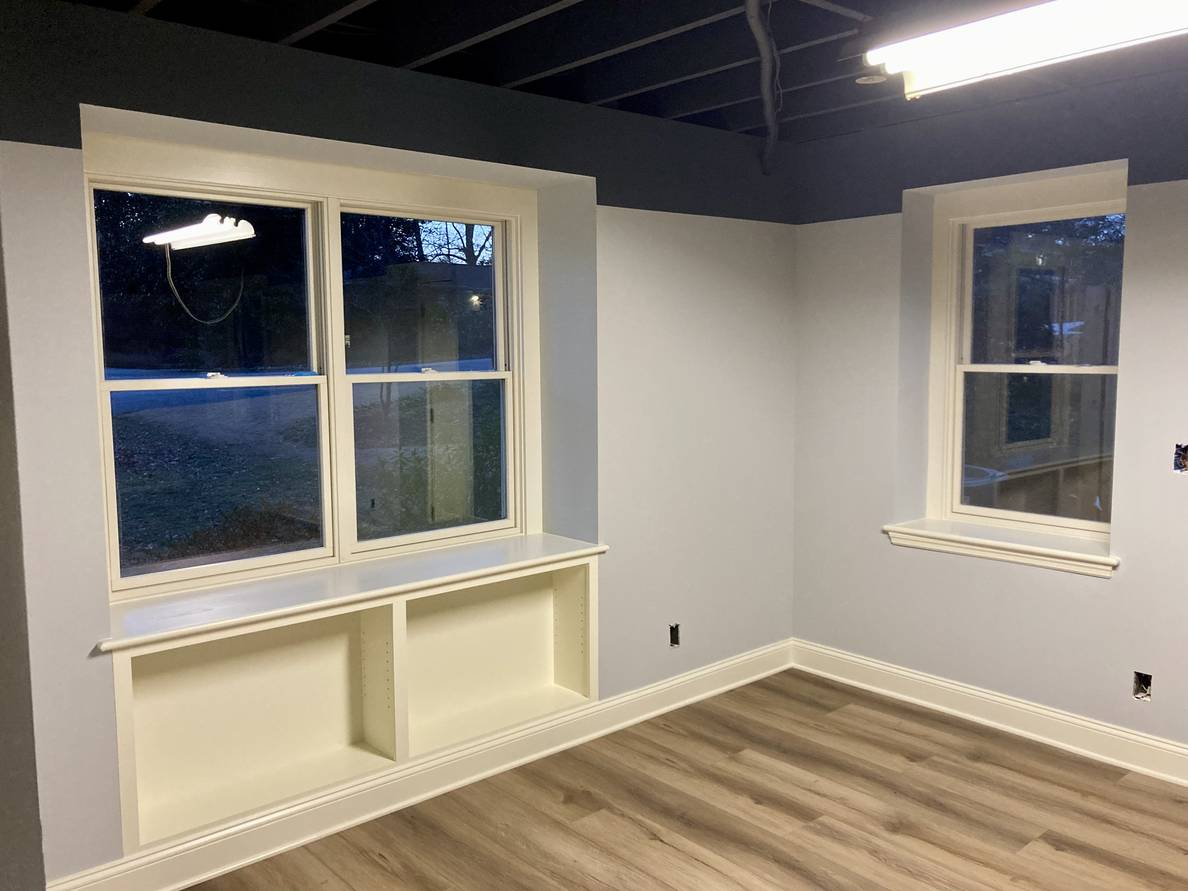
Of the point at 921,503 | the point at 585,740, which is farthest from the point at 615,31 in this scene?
the point at 585,740

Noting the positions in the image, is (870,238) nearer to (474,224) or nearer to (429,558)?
(474,224)

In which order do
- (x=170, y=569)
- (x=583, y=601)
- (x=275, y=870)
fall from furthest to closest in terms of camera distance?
(x=583, y=601)
(x=170, y=569)
(x=275, y=870)

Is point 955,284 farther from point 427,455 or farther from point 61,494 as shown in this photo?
point 61,494

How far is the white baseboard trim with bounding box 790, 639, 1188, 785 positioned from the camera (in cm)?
370

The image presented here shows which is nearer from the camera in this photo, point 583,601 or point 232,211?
point 232,211

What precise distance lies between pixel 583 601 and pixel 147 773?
1761 millimetres

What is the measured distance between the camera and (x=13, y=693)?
2.22 feet

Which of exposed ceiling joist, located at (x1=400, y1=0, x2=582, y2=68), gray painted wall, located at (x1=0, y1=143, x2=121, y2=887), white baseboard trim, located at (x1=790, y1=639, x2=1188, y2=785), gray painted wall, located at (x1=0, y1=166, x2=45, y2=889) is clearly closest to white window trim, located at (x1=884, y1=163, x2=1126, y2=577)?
white baseboard trim, located at (x1=790, y1=639, x2=1188, y2=785)

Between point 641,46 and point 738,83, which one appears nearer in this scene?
point 641,46

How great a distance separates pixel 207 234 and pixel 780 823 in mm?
2830

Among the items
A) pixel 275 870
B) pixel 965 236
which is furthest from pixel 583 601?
pixel 965 236

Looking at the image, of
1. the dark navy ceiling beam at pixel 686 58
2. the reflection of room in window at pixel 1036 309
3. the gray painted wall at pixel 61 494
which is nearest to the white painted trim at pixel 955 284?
the reflection of room in window at pixel 1036 309

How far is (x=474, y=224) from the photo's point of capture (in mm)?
4102

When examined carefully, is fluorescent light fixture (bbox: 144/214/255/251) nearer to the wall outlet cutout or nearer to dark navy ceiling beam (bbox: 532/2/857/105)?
dark navy ceiling beam (bbox: 532/2/857/105)
